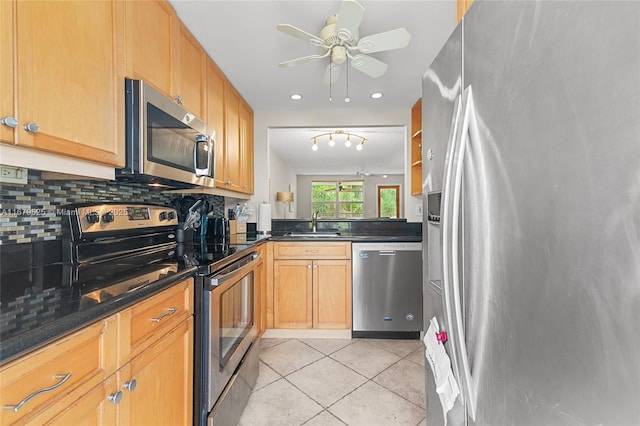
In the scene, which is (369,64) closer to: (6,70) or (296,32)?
(296,32)

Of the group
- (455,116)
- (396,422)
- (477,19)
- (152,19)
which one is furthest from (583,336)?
(152,19)

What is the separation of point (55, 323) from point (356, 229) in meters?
2.87

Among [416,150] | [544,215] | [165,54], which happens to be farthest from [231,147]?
[544,215]

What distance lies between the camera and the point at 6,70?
30.5 inches

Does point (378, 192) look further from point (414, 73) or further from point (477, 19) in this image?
point (477, 19)

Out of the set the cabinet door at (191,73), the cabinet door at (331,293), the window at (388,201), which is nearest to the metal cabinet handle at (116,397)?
the cabinet door at (191,73)

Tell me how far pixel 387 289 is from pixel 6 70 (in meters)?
2.65

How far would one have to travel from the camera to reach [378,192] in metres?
4.84

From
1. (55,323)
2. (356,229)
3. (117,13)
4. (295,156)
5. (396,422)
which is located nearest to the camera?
(55,323)

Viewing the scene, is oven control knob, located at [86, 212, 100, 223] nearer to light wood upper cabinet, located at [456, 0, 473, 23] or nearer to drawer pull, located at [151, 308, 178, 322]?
drawer pull, located at [151, 308, 178, 322]

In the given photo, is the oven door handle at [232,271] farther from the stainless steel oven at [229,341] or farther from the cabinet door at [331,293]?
the cabinet door at [331,293]

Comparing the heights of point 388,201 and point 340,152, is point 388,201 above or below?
below

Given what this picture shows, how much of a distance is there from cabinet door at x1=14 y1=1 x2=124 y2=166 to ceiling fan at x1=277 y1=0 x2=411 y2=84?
76 cm

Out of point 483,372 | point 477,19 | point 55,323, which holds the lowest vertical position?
point 483,372
